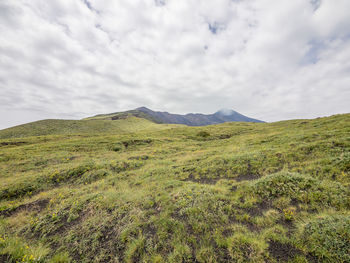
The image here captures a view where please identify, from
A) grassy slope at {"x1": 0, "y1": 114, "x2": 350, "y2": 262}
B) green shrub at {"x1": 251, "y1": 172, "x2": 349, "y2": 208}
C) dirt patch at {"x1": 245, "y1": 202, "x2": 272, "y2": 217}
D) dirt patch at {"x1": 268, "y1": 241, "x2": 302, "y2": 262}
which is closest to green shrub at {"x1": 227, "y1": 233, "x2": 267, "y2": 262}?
grassy slope at {"x1": 0, "y1": 114, "x2": 350, "y2": 262}

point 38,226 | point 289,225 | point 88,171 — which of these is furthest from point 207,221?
point 88,171

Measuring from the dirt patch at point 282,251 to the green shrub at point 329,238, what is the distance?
1.36 ft

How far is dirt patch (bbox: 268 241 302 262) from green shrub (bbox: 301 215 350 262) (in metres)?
0.41

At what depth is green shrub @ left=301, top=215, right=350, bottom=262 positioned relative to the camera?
11.6 ft

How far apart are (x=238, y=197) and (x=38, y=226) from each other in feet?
33.7

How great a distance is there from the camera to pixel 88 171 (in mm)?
14117

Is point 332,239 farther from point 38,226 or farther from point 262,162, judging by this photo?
point 38,226

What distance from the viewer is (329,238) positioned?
3852 millimetres

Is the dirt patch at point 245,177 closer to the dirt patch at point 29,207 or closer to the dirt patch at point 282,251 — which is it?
the dirt patch at point 282,251

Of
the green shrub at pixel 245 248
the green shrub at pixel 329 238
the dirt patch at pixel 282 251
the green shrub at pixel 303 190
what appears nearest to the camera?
the green shrub at pixel 329 238

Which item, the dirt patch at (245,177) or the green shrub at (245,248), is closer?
the green shrub at (245,248)

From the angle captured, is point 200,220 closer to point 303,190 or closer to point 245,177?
point 303,190

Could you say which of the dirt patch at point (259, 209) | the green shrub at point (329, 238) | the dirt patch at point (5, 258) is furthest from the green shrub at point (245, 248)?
the dirt patch at point (5, 258)

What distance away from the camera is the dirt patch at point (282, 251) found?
378 cm
